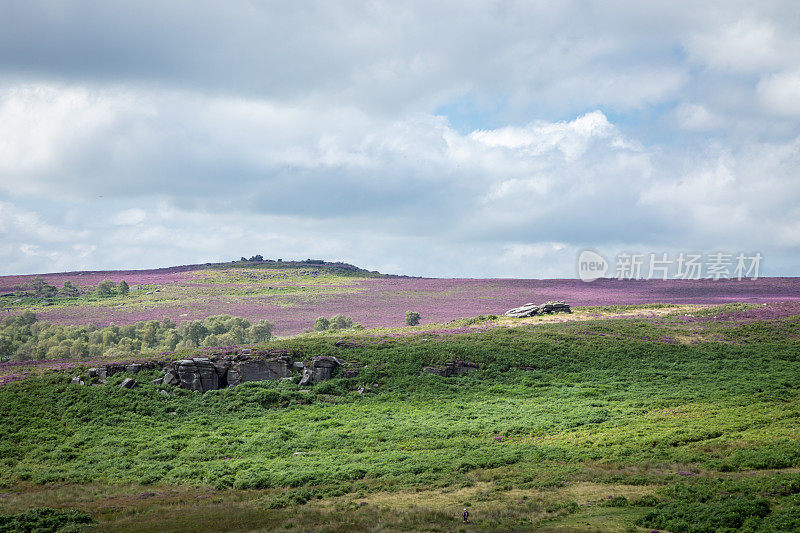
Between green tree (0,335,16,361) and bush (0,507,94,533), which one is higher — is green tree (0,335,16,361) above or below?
below

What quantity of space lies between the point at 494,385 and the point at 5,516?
3250 cm

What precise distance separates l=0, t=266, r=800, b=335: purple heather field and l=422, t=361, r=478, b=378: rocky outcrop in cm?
3107

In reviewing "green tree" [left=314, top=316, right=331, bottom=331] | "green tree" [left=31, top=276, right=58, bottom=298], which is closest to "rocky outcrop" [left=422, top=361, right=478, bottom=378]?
"green tree" [left=314, top=316, right=331, bottom=331]

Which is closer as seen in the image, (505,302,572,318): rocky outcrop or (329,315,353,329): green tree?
(505,302,572,318): rocky outcrop

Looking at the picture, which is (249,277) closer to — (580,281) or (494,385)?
(580,281)

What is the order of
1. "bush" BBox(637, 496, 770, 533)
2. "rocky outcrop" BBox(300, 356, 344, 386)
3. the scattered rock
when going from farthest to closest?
"rocky outcrop" BBox(300, 356, 344, 386) → the scattered rock → "bush" BBox(637, 496, 770, 533)

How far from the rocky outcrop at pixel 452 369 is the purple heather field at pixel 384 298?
102 feet

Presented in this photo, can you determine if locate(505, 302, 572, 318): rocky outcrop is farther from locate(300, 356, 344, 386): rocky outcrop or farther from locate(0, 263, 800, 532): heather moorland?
locate(300, 356, 344, 386): rocky outcrop

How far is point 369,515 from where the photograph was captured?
73.0 feet

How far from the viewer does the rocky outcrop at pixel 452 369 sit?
1852 inches

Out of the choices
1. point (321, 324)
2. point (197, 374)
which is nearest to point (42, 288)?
point (321, 324)

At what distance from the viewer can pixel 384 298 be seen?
103250mm

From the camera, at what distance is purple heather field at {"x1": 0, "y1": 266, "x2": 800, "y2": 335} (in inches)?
3381

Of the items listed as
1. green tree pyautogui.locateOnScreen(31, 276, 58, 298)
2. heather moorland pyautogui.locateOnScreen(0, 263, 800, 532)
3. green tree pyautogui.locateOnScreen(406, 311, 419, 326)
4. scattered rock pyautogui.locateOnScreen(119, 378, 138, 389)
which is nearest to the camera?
heather moorland pyautogui.locateOnScreen(0, 263, 800, 532)
